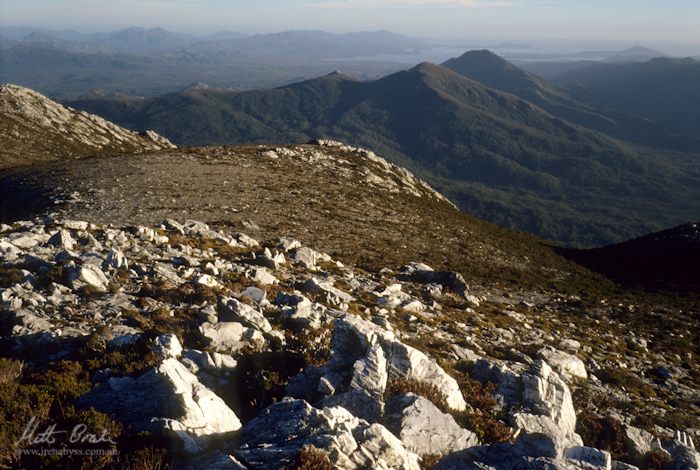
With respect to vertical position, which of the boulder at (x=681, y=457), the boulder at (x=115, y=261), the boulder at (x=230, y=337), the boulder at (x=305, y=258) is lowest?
the boulder at (x=681, y=457)

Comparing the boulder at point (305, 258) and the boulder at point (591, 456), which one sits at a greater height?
the boulder at point (591, 456)

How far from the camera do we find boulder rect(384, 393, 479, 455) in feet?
35.0

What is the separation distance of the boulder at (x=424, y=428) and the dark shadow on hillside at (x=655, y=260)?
41850mm

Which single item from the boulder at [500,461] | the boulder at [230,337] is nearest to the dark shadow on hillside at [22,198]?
the boulder at [230,337]

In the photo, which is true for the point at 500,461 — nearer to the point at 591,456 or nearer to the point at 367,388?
the point at 591,456

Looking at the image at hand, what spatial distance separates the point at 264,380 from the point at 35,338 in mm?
7365

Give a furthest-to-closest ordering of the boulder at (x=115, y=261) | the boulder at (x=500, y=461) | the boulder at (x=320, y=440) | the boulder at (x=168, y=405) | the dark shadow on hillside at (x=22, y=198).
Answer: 1. the dark shadow on hillside at (x=22, y=198)
2. the boulder at (x=115, y=261)
3. the boulder at (x=168, y=405)
4. the boulder at (x=500, y=461)
5. the boulder at (x=320, y=440)

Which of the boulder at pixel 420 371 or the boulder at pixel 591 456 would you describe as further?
the boulder at pixel 420 371

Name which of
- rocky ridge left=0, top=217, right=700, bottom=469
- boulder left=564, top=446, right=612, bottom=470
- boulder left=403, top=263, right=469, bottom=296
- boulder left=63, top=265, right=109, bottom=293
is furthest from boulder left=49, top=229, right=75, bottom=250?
boulder left=564, top=446, right=612, bottom=470

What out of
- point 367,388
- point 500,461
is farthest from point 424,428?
point 500,461

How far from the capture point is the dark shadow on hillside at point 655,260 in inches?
1783

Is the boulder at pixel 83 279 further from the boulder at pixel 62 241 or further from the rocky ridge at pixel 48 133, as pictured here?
the rocky ridge at pixel 48 133

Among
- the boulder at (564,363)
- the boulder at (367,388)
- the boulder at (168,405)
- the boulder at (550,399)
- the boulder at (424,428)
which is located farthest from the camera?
the boulder at (564,363)

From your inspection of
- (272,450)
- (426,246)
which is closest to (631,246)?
(426,246)
